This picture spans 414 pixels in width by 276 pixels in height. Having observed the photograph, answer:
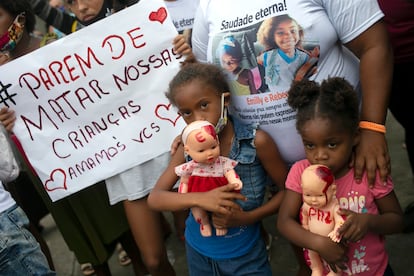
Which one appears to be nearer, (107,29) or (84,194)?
(107,29)

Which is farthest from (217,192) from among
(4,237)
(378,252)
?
(4,237)

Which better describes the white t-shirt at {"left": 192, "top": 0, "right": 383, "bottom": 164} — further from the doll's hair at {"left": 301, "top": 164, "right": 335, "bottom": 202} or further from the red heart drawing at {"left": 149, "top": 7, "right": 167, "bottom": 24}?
the doll's hair at {"left": 301, "top": 164, "right": 335, "bottom": 202}

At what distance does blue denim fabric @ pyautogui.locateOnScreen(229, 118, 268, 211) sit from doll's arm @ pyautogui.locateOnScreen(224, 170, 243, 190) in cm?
13

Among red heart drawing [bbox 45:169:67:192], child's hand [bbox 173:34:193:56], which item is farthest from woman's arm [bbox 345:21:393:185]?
red heart drawing [bbox 45:169:67:192]

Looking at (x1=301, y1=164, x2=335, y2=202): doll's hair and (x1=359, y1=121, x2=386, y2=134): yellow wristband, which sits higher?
(x1=301, y1=164, x2=335, y2=202): doll's hair

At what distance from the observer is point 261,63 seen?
202 cm

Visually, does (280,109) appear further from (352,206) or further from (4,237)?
(4,237)

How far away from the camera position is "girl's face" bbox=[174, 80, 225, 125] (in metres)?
1.98

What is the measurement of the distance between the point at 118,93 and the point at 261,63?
31.2 inches

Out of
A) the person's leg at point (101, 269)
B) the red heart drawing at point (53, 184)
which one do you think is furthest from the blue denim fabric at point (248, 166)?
the person's leg at point (101, 269)

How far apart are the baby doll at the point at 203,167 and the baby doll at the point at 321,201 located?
0.84ft

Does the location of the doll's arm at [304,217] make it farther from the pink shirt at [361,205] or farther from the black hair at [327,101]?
the black hair at [327,101]

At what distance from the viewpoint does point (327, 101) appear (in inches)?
70.9

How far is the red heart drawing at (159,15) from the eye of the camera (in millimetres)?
2434
